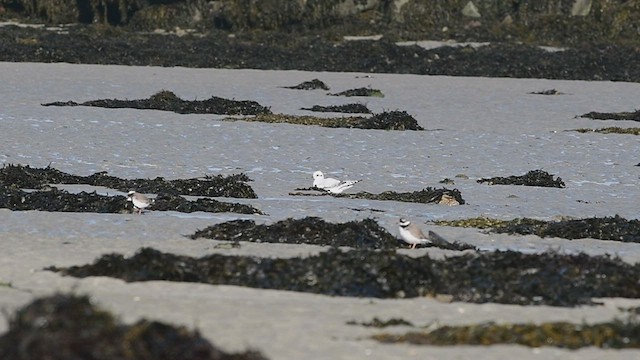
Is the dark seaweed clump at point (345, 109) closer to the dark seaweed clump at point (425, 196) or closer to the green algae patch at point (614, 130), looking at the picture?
the green algae patch at point (614, 130)

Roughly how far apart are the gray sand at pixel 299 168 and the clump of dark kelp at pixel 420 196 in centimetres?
21

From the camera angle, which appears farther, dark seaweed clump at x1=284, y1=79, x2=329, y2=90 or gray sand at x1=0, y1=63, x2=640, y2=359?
dark seaweed clump at x1=284, y1=79, x2=329, y2=90

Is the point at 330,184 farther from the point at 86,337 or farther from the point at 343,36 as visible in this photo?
the point at 343,36

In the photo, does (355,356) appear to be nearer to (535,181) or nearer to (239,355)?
(239,355)

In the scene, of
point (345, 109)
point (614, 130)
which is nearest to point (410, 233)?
point (614, 130)

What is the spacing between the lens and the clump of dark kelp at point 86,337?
5.89m

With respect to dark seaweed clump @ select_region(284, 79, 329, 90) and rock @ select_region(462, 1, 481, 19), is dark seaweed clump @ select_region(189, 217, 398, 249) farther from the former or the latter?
rock @ select_region(462, 1, 481, 19)

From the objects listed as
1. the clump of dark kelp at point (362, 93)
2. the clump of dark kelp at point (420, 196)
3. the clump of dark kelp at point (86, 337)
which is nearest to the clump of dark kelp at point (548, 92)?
the clump of dark kelp at point (362, 93)

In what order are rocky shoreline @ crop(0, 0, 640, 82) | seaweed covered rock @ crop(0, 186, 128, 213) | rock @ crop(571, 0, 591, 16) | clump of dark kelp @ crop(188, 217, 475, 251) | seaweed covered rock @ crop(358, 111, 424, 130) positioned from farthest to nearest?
rock @ crop(571, 0, 591, 16)
rocky shoreline @ crop(0, 0, 640, 82)
seaweed covered rock @ crop(358, 111, 424, 130)
seaweed covered rock @ crop(0, 186, 128, 213)
clump of dark kelp @ crop(188, 217, 475, 251)

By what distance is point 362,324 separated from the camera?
827cm

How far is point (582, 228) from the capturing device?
1251cm

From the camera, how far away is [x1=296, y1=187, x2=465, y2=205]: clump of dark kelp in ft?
48.1

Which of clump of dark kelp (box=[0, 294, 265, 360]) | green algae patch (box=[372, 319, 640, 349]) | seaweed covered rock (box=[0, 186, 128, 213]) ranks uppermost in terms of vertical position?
clump of dark kelp (box=[0, 294, 265, 360])

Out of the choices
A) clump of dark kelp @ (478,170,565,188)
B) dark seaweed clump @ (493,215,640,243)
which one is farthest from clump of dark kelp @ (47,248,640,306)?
clump of dark kelp @ (478,170,565,188)
